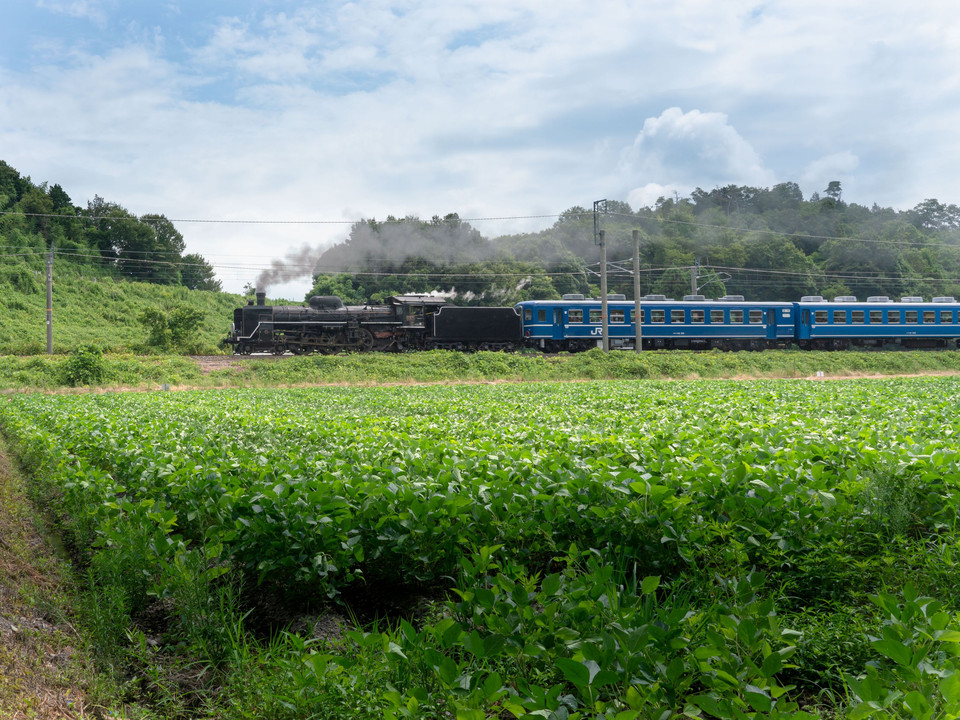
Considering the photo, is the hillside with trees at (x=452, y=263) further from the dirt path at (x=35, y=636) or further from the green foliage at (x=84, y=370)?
the dirt path at (x=35, y=636)

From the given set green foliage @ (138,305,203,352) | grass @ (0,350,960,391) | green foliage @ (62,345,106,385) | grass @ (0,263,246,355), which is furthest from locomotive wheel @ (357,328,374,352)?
green foliage @ (62,345,106,385)

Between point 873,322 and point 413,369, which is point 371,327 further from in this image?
point 873,322

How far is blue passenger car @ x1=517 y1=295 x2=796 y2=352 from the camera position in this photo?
39375 mm

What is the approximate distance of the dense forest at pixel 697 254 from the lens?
54.8 metres

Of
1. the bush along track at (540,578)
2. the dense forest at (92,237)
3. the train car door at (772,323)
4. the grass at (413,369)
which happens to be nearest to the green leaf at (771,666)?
the bush along track at (540,578)

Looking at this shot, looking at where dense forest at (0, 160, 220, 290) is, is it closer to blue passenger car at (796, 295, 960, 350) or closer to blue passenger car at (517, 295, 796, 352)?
blue passenger car at (517, 295, 796, 352)

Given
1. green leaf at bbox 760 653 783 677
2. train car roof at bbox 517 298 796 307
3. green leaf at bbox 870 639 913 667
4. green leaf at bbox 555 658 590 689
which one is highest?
train car roof at bbox 517 298 796 307

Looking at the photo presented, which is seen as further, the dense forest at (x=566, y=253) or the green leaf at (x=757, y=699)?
the dense forest at (x=566, y=253)

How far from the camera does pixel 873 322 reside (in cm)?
4269

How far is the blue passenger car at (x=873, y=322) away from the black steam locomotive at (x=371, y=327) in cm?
1639

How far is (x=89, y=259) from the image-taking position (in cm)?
5891

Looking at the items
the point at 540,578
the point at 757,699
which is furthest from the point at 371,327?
the point at 757,699

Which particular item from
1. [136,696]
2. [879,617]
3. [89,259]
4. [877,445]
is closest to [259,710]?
[136,696]

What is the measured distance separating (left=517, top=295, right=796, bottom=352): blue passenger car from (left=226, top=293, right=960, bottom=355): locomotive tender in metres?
0.05
